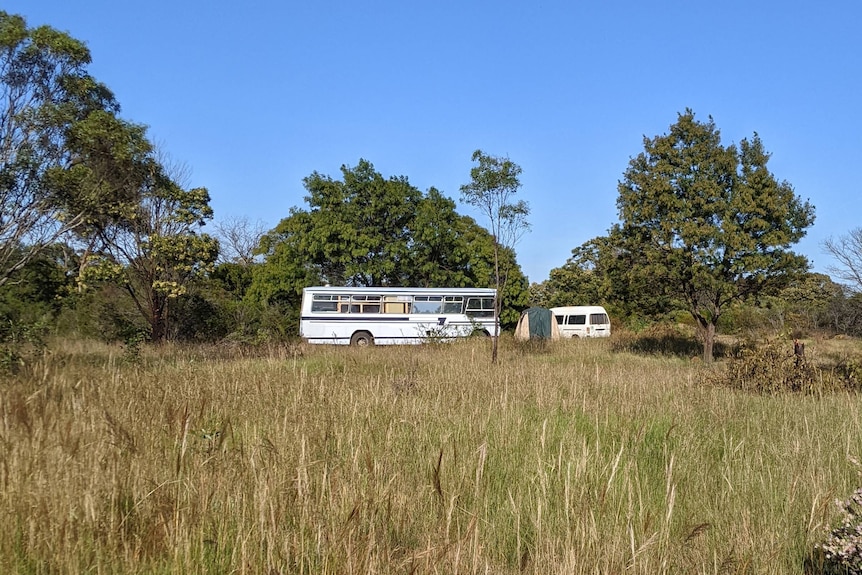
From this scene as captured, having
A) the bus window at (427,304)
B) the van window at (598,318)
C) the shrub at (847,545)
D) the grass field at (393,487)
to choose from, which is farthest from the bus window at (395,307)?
the shrub at (847,545)

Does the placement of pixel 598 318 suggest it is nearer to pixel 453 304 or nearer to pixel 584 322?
pixel 584 322

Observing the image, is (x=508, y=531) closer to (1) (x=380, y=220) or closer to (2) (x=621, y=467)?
(2) (x=621, y=467)

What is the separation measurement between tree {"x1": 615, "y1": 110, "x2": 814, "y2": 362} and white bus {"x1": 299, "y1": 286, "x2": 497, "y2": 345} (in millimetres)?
7755

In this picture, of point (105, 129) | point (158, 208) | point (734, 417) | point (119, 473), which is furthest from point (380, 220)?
point (119, 473)

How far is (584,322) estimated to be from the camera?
95.0 feet

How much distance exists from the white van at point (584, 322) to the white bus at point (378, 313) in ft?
29.6

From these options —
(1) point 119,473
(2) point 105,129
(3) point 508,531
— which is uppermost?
(2) point 105,129

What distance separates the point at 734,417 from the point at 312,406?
385cm

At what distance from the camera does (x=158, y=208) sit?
1764cm

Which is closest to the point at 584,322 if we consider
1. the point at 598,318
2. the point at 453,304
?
the point at 598,318

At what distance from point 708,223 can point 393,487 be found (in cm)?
1348

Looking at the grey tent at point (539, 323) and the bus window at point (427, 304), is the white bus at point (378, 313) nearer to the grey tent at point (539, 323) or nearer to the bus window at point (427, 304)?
the bus window at point (427, 304)

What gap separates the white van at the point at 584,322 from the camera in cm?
2831

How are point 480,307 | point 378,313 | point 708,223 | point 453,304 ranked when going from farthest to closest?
point 480,307 < point 453,304 < point 378,313 < point 708,223
